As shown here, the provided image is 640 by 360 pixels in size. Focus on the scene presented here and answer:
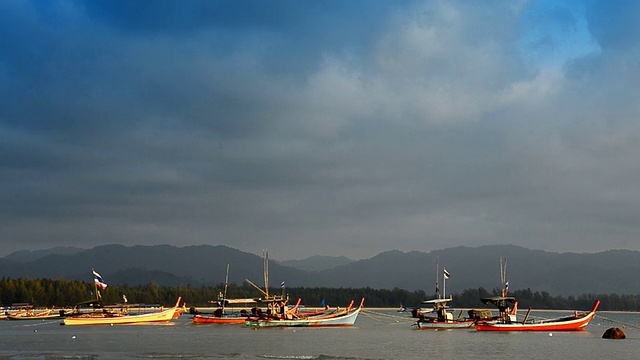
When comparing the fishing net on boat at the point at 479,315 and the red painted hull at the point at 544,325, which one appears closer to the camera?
the red painted hull at the point at 544,325

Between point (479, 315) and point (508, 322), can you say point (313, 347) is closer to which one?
point (508, 322)

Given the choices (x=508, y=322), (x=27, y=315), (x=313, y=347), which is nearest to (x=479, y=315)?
(x=508, y=322)

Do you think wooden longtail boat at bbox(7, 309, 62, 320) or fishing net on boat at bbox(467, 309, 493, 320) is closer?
fishing net on boat at bbox(467, 309, 493, 320)

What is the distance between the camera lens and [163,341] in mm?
97062

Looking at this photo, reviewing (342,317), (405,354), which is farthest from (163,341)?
(342,317)

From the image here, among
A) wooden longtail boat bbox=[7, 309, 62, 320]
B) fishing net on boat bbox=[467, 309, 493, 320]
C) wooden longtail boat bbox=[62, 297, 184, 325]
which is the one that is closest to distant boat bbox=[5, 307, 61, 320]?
wooden longtail boat bbox=[7, 309, 62, 320]

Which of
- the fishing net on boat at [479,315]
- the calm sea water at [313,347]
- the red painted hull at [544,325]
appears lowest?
the calm sea water at [313,347]

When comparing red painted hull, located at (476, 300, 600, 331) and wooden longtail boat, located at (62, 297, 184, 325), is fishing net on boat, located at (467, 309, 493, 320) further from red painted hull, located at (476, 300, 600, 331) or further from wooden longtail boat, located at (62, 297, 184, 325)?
wooden longtail boat, located at (62, 297, 184, 325)

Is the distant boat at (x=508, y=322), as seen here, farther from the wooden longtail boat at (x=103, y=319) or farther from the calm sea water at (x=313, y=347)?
the wooden longtail boat at (x=103, y=319)

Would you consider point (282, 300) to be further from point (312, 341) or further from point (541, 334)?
point (541, 334)

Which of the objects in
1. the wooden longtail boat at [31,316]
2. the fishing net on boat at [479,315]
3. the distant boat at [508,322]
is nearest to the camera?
the distant boat at [508,322]

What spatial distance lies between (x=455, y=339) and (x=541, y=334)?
22.8m

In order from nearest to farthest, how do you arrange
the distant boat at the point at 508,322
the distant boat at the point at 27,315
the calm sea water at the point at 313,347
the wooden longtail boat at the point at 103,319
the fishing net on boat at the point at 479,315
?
the calm sea water at the point at 313,347, the distant boat at the point at 508,322, the fishing net on boat at the point at 479,315, the wooden longtail boat at the point at 103,319, the distant boat at the point at 27,315

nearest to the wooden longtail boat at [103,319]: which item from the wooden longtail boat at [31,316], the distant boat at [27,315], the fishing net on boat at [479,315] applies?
the wooden longtail boat at [31,316]
